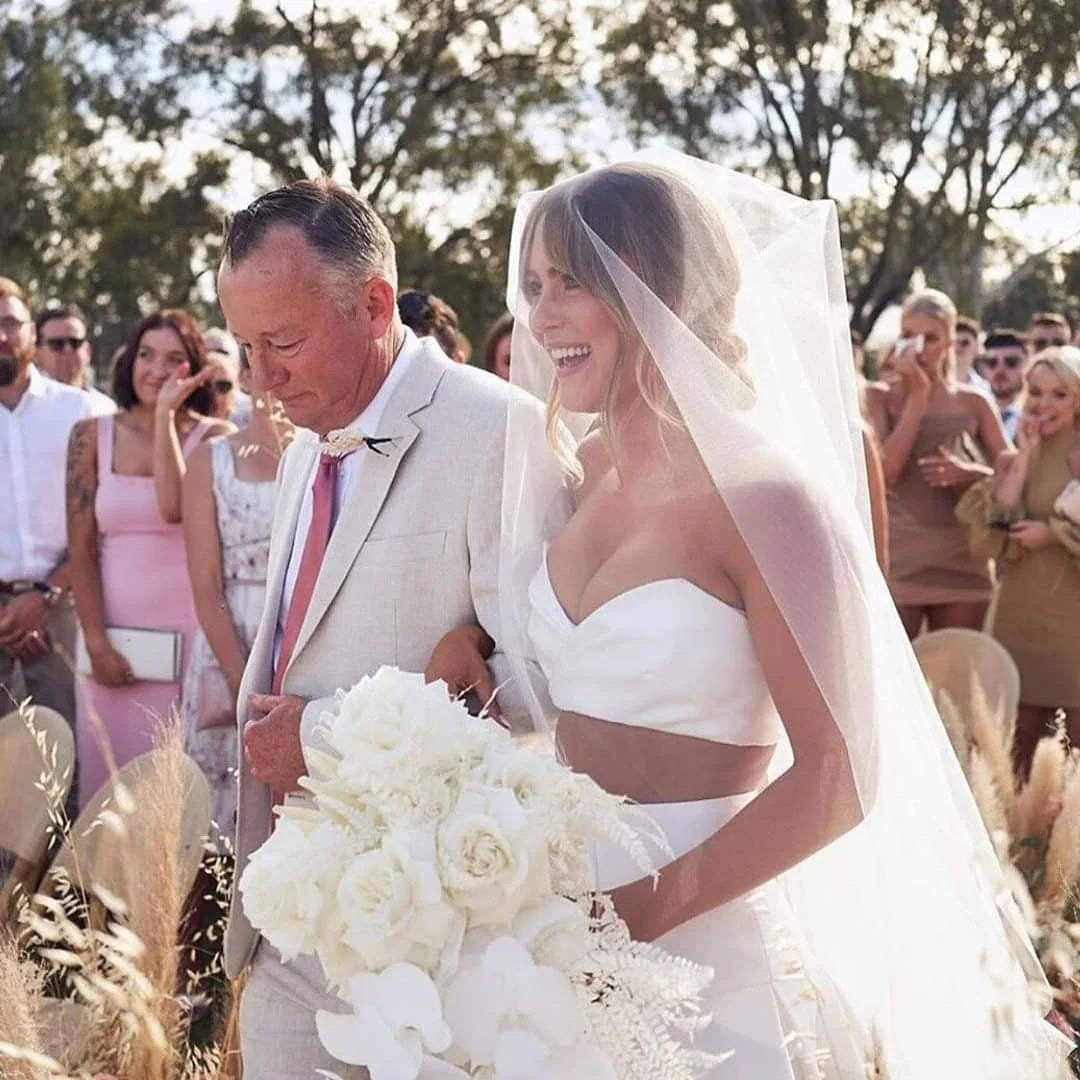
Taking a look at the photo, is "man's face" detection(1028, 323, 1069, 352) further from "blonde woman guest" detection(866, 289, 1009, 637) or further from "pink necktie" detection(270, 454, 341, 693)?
"pink necktie" detection(270, 454, 341, 693)

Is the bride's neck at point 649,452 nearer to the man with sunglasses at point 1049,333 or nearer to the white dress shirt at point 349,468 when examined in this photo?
the white dress shirt at point 349,468

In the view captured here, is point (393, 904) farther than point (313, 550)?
No

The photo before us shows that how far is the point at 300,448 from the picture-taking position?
3.21 meters

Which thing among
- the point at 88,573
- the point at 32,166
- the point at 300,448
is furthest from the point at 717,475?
the point at 32,166

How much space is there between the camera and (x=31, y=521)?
259 inches

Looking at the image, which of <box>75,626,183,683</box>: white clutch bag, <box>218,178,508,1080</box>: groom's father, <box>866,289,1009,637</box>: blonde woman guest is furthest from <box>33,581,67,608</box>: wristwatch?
<box>218,178,508,1080</box>: groom's father

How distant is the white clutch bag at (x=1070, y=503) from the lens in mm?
6691

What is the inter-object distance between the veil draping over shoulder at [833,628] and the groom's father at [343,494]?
23 cm

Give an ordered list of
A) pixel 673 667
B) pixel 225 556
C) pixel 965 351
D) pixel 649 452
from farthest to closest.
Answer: pixel 965 351 < pixel 225 556 < pixel 649 452 < pixel 673 667

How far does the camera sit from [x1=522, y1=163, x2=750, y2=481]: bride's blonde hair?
2.40m

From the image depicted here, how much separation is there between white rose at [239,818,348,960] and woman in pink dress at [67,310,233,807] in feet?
12.4

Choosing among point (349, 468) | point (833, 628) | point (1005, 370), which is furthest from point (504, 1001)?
point (1005, 370)

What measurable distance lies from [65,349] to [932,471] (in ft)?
14.3

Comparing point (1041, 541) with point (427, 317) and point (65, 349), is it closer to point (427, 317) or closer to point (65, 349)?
point (427, 317)
